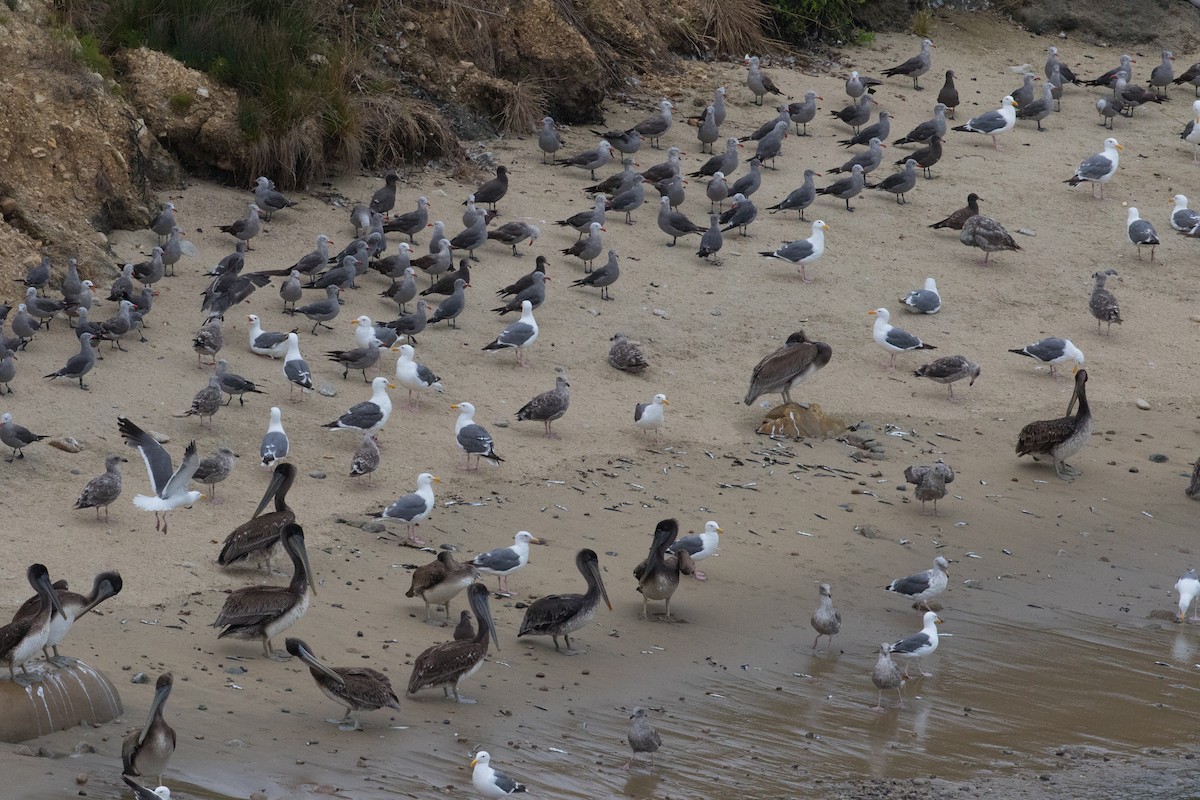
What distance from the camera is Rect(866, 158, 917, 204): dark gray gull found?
19.7 m

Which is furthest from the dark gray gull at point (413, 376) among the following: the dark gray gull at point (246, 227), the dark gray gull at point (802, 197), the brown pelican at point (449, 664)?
the dark gray gull at point (802, 197)

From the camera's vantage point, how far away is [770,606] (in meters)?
11.2

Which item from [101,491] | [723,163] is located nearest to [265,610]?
[101,491]

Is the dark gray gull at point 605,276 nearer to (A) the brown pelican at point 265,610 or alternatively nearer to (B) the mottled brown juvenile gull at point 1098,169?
(B) the mottled brown juvenile gull at point 1098,169

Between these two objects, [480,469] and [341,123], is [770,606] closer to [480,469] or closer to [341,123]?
[480,469]

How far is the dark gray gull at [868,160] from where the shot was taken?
20125 millimetres

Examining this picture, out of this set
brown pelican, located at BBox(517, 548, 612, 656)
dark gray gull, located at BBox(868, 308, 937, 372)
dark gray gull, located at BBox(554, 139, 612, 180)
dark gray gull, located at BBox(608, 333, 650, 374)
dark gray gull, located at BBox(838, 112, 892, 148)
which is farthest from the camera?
dark gray gull, located at BBox(838, 112, 892, 148)

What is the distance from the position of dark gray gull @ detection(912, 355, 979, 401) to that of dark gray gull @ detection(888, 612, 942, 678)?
4.83 m

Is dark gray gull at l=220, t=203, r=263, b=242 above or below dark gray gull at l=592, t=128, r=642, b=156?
below

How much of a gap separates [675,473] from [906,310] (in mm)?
4893

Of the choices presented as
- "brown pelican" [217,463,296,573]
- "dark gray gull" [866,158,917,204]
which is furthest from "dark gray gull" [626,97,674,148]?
"brown pelican" [217,463,296,573]

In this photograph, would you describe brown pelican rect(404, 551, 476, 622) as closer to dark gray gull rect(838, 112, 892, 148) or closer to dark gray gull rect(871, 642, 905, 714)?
dark gray gull rect(871, 642, 905, 714)

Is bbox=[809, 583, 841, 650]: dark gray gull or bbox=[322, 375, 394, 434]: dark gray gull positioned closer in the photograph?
bbox=[809, 583, 841, 650]: dark gray gull

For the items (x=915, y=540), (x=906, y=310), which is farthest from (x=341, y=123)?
(x=915, y=540)
